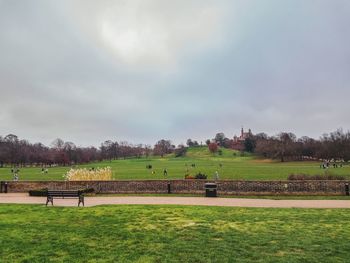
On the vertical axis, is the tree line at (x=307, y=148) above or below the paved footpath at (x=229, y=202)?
above

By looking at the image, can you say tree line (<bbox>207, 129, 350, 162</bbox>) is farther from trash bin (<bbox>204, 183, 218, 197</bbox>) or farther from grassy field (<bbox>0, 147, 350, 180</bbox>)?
trash bin (<bbox>204, 183, 218, 197</bbox>)

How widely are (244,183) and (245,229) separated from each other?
12.7 meters

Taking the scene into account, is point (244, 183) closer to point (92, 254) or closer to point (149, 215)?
point (149, 215)

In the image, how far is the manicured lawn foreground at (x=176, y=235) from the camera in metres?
8.45

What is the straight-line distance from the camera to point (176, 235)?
1060 cm

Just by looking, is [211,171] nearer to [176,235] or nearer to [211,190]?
[211,190]

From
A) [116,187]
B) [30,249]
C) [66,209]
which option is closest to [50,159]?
[116,187]

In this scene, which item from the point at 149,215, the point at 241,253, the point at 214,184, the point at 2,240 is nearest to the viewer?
the point at 241,253

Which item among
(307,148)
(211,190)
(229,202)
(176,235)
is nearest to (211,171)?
(211,190)

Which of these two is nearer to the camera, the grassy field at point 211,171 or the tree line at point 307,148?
the grassy field at point 211,171

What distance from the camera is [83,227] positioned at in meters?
12.0

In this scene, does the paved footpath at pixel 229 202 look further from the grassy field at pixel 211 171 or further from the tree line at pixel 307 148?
the tree line at pixel 307 148

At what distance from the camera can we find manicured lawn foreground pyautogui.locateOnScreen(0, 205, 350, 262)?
27.7 ft

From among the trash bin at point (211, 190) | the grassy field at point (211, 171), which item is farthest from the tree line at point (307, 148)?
the trash bin at point (211, 190)
